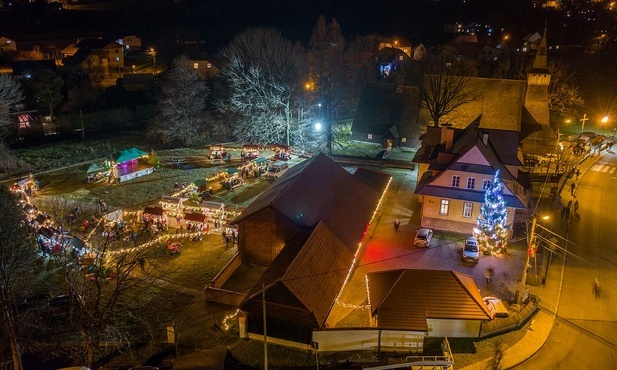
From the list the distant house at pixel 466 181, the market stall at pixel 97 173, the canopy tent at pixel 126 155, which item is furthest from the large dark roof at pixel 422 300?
the market stall at pixel 97 173

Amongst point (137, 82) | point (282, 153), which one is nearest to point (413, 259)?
point (282, 153)

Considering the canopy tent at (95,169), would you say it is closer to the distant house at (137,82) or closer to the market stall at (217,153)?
the market stall at (217,153)

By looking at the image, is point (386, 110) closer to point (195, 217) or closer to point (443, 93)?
point (443, 93)

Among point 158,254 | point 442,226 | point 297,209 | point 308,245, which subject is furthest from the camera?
point 442,226

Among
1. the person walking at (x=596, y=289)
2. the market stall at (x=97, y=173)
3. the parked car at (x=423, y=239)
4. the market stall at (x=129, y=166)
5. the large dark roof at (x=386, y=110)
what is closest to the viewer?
the person walking at (x=596, y=289)

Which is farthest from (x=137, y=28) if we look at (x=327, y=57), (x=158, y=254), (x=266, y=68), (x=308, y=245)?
(x=308, y=245)

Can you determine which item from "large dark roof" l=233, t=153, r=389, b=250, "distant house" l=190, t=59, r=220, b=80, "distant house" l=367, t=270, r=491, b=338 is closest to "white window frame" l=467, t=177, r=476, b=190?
"large dark roof" l=233, t=153, r=389, b=250

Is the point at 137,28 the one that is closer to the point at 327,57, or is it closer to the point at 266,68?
the point at 327,57
